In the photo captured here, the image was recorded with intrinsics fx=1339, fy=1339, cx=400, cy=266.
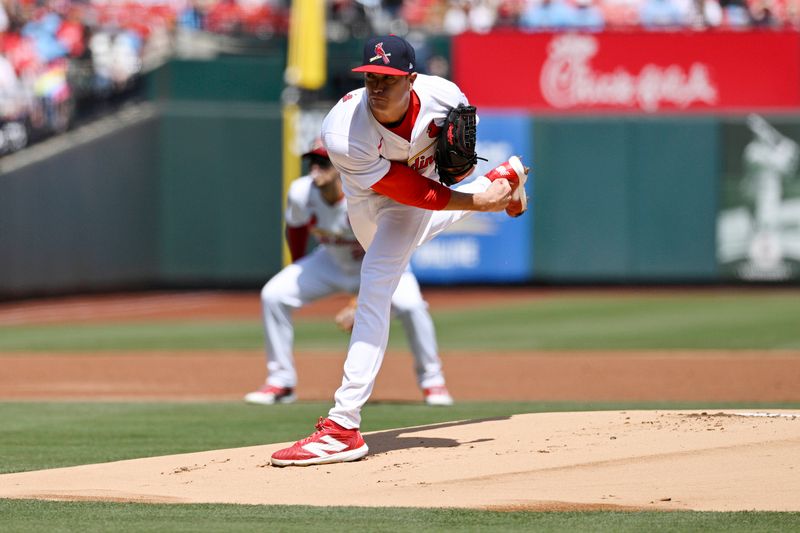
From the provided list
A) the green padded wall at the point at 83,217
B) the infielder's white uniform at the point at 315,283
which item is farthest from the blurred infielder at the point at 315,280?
the green padded wall at the point at 83,217

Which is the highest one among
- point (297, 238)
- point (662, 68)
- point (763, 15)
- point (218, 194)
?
point (763, 15)

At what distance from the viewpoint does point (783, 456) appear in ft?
18.3

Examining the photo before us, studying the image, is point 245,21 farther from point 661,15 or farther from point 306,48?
point 661,15

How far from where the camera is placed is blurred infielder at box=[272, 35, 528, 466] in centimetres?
567

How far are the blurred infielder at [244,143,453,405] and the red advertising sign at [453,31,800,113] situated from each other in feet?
38.3

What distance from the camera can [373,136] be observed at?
569 cm

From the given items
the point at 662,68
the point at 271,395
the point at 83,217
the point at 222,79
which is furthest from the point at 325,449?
the point at 662,68

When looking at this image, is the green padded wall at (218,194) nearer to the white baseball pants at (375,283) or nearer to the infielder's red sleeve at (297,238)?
the infielder's red sleeve at (297,238)

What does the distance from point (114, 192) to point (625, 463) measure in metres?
14.5

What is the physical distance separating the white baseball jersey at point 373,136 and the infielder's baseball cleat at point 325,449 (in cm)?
107

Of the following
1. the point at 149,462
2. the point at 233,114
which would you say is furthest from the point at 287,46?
the point at 149,462

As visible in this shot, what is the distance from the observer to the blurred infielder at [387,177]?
5.67 m

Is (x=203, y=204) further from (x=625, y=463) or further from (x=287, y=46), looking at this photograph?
(x=625, y=463)

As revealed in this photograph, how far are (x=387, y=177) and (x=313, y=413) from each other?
9.48ft
